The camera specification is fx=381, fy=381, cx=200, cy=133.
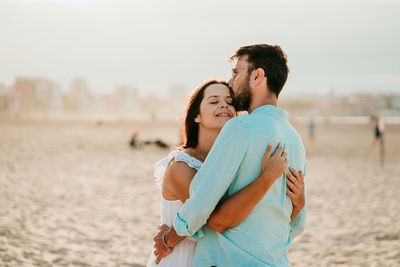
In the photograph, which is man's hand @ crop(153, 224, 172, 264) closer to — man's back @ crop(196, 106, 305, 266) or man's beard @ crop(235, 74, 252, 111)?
man's back @ crop(196, 106, 305, 266)

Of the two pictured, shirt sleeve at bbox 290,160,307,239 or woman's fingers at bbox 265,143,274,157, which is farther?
shirt sleeve at bbox 290,160,307,239

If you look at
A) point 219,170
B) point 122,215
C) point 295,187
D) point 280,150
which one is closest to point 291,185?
point 295,187

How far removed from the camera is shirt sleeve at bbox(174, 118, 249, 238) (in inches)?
66.4

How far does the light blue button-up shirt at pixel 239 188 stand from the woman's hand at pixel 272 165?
0.08 ft

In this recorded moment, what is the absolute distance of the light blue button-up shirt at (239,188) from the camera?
170 cm

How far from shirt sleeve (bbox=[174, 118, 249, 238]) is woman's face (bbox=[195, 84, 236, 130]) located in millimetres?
732

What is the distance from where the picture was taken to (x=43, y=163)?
49.0 ft

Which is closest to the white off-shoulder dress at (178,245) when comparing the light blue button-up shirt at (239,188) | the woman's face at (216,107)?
the woman's face at (216,107)

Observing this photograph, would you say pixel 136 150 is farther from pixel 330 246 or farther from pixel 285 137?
pixel 285 137

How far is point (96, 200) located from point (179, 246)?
735 centimetres

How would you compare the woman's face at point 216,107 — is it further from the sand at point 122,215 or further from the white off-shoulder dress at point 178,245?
the sand at point 122,215

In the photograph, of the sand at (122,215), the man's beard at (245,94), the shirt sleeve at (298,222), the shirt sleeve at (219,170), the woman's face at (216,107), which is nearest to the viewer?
the shirt sleeve at (219,170)

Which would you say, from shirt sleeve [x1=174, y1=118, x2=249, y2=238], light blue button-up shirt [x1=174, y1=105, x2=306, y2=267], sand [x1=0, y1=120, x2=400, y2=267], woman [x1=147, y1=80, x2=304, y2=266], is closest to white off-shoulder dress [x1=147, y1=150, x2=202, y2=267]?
woman [x1=147, y1=80, x2=304, y2=266]

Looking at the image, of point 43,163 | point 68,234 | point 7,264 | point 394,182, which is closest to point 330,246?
point 68,234
